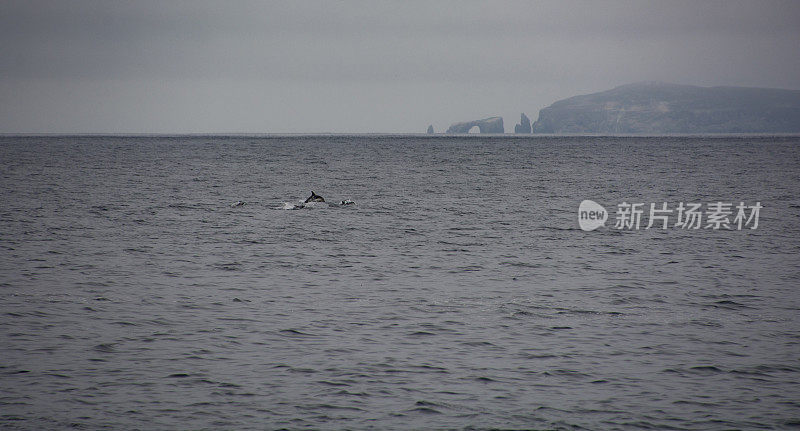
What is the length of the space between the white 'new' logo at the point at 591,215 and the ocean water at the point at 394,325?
50.8 inches

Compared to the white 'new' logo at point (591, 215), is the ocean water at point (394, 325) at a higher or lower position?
lower

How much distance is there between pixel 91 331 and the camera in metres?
22.2

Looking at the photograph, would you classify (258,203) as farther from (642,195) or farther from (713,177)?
(713,177)

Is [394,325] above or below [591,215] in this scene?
below

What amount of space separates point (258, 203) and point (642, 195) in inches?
1457

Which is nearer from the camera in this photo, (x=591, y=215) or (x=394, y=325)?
(x=394, y=325)

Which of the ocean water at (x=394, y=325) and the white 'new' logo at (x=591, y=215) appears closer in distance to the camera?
the ocean water at (x=394, y=325)

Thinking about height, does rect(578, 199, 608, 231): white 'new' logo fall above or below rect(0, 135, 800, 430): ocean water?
above

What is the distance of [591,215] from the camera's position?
5488 cm

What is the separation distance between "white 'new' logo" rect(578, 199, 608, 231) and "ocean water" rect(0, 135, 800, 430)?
1.29 m

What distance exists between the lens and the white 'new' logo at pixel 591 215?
48875 mm

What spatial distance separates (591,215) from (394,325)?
1379 inches

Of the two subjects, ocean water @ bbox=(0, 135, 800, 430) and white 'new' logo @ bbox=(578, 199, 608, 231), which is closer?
ocean water @ bbox=(0, 135, 800, 430)

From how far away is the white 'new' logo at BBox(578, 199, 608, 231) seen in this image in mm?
48875
